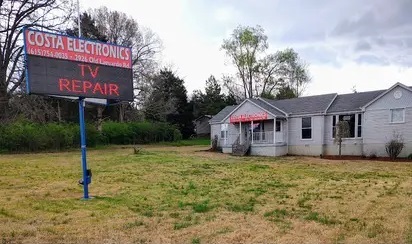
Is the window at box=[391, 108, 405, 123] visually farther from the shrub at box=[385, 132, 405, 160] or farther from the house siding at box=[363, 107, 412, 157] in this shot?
the shrub at box=[385, 132, 405, 160]

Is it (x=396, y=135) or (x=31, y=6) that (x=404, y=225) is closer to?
(x=396, y=135)

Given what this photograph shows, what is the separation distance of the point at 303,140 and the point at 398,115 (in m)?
6.30

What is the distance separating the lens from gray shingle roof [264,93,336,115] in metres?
24.5

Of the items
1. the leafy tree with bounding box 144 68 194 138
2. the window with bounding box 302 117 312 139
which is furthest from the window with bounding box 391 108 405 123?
the leafy tree with bounding box 144 68 194 138

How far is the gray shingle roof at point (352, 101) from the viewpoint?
75.6 feet

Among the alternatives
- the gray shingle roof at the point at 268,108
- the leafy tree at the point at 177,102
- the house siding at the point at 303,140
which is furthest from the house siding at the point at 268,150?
the leafy tree at the point at 177,102

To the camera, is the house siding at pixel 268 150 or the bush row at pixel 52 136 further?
the bush row at pixel 52 136

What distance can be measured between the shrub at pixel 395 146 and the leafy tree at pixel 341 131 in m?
2.67

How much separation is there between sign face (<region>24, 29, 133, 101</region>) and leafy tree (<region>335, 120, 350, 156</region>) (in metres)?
16.4

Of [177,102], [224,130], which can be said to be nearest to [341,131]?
[224,130]

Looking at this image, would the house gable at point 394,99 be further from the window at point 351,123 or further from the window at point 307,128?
the window at point 307,128

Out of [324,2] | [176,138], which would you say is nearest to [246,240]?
[324,2]

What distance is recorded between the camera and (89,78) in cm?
896

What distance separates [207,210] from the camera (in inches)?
285
